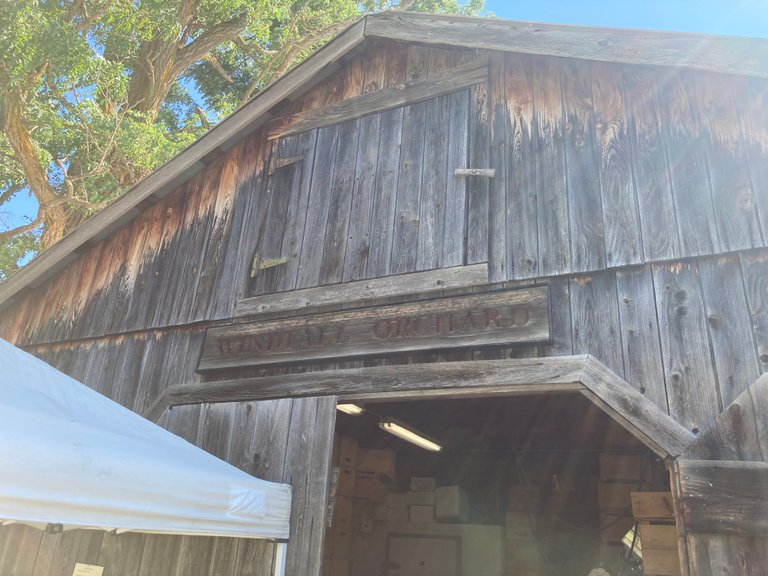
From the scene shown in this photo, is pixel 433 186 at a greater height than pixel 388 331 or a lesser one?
greater

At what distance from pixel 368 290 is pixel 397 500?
5.92m

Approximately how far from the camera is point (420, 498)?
9.50 metres

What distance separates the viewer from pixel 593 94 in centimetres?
436

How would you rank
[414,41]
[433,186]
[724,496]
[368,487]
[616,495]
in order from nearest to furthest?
[724,496], [433,186], [414,41], [616,495], [368,487]

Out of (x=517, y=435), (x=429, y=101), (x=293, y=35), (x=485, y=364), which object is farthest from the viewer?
(x=293, y=35)

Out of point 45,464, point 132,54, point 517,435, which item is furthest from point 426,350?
point 132,54

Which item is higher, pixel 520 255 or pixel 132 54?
pixel 132 54

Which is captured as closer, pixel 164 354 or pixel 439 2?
pixel 164 354

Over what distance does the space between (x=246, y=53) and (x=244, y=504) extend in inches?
579

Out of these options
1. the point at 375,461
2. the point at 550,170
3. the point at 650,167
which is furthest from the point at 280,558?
the point at 375,461

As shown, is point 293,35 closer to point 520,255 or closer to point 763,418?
point 520,255

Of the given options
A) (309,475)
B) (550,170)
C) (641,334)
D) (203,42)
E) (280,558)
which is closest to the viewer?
(641,334)

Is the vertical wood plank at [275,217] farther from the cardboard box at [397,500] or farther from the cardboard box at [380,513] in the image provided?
the cardboard box at [397,500]

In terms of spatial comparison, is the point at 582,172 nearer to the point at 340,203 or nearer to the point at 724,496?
the point at 340,203
